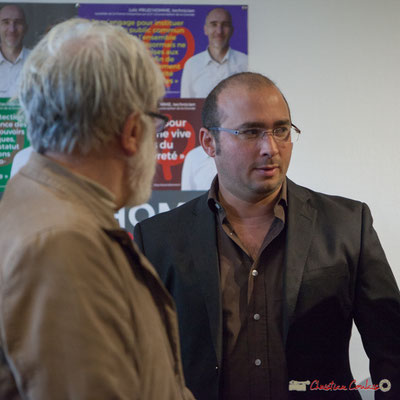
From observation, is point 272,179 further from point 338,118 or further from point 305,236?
point 338,118

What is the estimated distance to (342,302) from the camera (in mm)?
1692

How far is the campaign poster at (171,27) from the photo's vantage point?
2.78m

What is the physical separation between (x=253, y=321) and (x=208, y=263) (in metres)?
0.22

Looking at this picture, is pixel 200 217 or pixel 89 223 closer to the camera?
pixel 89 223

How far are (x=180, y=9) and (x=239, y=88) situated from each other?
1159 millimetres

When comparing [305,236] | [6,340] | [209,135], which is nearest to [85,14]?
[209,135]

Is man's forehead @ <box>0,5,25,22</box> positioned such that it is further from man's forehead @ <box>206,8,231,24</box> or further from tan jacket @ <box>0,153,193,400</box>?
tan jacket @ <box>0,153,193,400</box>

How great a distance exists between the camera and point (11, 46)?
109 inches

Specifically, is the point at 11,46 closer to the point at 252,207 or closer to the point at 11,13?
the point at 11,13

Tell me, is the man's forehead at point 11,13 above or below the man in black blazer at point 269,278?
above

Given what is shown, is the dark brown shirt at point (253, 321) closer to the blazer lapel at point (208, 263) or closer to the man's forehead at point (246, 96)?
the blazer lapel at point (208, 263)

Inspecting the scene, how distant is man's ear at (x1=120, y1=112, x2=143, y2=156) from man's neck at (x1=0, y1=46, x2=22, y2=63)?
6.66 ft

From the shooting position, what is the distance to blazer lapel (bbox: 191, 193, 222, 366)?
163 cm

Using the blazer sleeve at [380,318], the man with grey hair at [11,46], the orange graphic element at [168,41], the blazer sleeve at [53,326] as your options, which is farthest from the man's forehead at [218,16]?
the blazer sleeve at [53,326]
